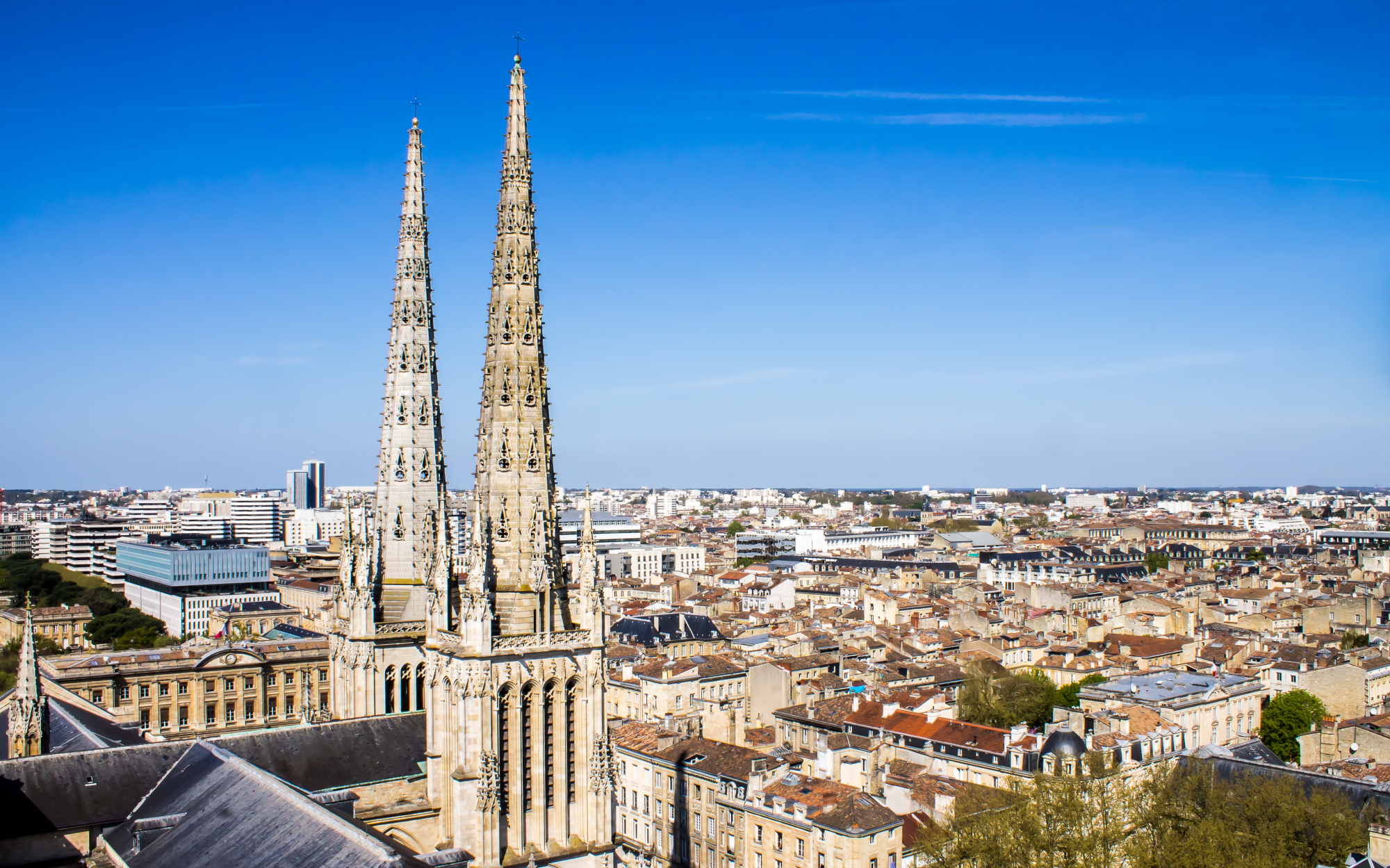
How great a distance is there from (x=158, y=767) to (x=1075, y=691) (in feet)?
226

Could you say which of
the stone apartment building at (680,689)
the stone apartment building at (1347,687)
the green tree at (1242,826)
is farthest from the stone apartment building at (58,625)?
the stone apartment building at (1347,687)

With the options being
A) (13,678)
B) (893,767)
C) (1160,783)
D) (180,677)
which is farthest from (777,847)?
(13,678)

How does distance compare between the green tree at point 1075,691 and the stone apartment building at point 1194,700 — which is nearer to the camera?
the stone apartment building at point 1194,700

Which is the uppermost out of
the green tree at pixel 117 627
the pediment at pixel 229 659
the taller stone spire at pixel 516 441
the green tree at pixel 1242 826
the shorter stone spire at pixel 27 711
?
the taller stone spire at pixel 516 441

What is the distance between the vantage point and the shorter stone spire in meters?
37.9

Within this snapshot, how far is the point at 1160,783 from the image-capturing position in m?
55.3

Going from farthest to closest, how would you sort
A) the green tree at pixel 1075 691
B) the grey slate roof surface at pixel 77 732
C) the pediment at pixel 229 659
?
1. the green tree at pixel 1075 691
2. the pediment at pixel 229 659
3. the grey slate roof surface at pixel 77 732

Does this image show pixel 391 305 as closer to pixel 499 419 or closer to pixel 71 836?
pixel 499 419

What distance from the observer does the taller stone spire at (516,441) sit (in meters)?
31.9

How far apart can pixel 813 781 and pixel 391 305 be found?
30665 mm

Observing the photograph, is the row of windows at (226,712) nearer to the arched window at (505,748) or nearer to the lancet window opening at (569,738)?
the lancet window opening at (569,738)

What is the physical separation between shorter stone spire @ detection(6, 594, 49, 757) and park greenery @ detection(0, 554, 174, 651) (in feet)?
222

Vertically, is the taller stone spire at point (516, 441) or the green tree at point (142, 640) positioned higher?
the taller stone spire at point (516, 441)

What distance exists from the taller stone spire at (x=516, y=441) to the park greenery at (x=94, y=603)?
8242 centimetres
